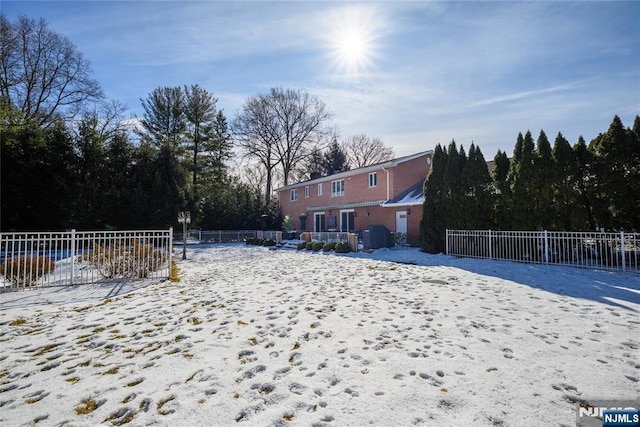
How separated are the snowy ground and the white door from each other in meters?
12.6

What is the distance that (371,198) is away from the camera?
22484 millimetres

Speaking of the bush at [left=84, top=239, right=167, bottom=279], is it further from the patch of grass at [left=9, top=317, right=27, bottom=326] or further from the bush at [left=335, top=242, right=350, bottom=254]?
the bush at [left=335, top=242, right=350, bottom=254]

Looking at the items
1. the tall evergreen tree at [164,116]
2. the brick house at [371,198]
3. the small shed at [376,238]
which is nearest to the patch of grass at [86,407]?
the small shed at [376,238]

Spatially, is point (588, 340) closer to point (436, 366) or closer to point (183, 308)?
point (436, 366)

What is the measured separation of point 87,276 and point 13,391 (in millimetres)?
6746

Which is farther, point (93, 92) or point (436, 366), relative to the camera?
point (93, 92)

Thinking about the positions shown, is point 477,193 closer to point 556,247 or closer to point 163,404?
point 556,247

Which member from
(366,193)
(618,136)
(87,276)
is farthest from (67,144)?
(618,136)

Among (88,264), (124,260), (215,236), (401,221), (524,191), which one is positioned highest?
(524,191)

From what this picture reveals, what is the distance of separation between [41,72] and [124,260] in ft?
82.4

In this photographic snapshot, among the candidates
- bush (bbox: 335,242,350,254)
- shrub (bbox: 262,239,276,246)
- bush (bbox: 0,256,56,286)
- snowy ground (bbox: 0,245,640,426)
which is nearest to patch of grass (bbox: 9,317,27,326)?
snowy ground (bbox: 0,245,640,426)

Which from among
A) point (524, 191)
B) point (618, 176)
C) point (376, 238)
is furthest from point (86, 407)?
point (618, 176)

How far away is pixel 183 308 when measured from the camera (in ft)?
19.3

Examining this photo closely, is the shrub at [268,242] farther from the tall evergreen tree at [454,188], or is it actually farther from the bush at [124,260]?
the bush at [124,260]
